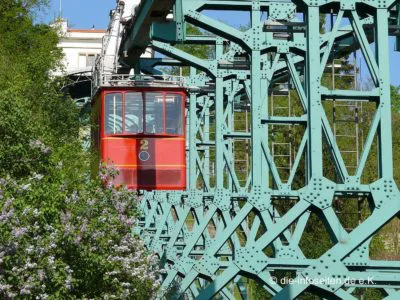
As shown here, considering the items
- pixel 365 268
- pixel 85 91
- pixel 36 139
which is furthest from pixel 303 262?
pixel 85 91

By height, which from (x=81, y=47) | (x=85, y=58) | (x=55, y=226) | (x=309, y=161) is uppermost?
(x=81, y=47)

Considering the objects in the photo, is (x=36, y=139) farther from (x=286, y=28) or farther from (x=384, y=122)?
(x=384, y=122)

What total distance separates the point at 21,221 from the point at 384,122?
4650 millimetres

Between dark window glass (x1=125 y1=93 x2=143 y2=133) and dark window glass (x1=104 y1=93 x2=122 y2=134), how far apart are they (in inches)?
6.3

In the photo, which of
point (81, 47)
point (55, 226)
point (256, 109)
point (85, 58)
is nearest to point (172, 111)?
point (256, 109)

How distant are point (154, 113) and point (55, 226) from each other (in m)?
10.2

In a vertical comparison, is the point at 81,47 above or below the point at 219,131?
above

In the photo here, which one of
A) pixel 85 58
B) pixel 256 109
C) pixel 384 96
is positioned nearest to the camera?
pixel 384 96

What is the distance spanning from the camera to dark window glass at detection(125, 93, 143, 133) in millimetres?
24234

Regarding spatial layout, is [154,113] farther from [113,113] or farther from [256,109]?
[256,109]

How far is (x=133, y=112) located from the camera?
79.9 ft

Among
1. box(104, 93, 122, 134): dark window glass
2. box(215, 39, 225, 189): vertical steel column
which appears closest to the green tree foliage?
box(215, 39, 225, 189): vertical steel column

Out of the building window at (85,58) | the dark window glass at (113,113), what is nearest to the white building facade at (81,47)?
the building window at (85,58)

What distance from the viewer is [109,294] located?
15445 millimetres
